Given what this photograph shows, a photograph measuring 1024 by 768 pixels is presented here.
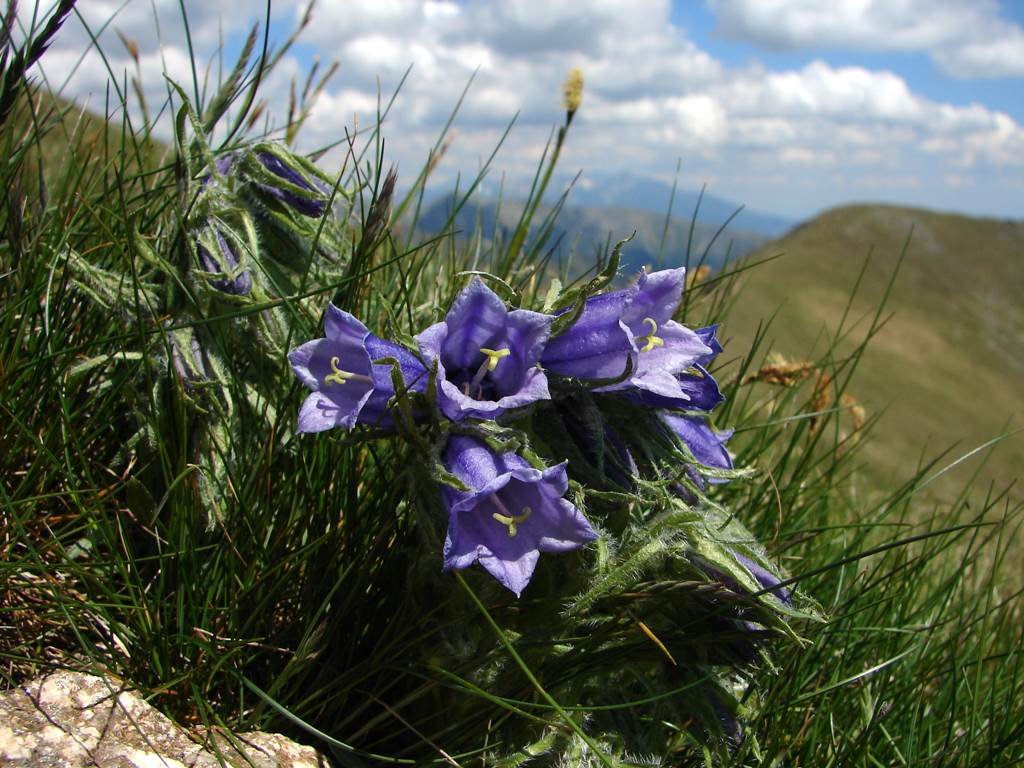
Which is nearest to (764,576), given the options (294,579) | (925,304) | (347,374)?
(347,374)

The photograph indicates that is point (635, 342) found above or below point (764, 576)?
above

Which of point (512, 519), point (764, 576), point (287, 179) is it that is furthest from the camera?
point (287, 179)

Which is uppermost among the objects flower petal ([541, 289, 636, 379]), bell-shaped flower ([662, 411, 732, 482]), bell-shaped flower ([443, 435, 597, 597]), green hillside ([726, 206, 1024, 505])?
flower petal ([541, 289, 636, 379])

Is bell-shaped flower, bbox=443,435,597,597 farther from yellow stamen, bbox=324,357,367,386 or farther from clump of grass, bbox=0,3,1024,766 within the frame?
yellow stamen, bbox=324,357,367,386

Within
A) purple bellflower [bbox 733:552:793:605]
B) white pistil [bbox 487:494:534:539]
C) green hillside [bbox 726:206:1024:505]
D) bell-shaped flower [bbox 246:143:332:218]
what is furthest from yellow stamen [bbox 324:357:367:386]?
green hillside [bbox 726:206:1024:505]

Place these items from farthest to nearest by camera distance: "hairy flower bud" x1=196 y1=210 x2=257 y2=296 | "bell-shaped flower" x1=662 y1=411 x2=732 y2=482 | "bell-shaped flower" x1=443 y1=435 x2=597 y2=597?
"hairy flower bud" x1=196 y1=210 x2=257 y2=296 → "bell-shaped flower" x1=662 y1=411 x2=732 y2=482 → "bell-shaped flower" x1=443 y1=435 x2=597 y2=597

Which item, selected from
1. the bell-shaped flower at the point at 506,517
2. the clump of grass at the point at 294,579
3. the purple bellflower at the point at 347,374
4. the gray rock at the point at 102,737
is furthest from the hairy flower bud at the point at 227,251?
the gray rock at the point at 102,737

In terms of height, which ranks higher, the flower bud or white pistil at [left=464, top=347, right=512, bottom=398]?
the flower bud

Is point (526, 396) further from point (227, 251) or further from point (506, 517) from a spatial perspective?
point (227, 251)
